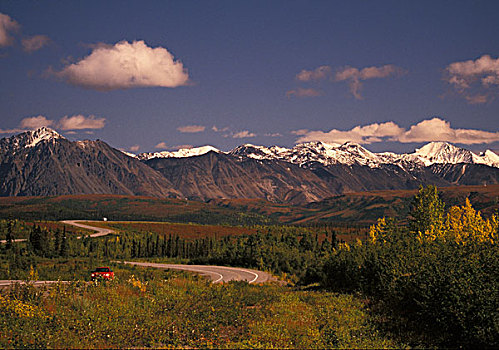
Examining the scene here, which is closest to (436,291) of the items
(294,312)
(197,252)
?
(294,312)

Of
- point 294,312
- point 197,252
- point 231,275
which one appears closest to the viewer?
point 294,312

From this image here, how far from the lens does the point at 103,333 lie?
18.2m

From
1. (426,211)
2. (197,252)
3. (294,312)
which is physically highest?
(426,211)

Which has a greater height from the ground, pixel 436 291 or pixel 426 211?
pixel 426 211

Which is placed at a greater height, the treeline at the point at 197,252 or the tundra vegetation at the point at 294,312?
the tundra vegetation at the point at 294,312

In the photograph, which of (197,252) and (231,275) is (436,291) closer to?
(231,275)

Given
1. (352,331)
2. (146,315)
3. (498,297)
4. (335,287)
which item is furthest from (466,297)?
(335,287)

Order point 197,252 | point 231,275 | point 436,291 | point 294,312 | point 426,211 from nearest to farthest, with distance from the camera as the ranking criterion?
point 436,291 → point 294,312 → point 231,275 → point 426,211 → point 197,252

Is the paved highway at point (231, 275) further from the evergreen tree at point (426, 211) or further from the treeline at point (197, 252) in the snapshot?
the evergreen tree at point (426, 211)

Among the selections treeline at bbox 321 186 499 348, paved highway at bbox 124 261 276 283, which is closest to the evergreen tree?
paved highway at bbox 124 261 276 283

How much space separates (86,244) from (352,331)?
136849 mm

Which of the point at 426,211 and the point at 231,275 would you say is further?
the point at 426,211

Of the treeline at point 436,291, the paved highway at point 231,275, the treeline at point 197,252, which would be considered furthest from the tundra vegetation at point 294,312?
the paved highway at point 231,275

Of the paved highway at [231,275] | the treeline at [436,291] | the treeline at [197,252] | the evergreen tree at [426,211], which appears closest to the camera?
the treeline at [436,291]
